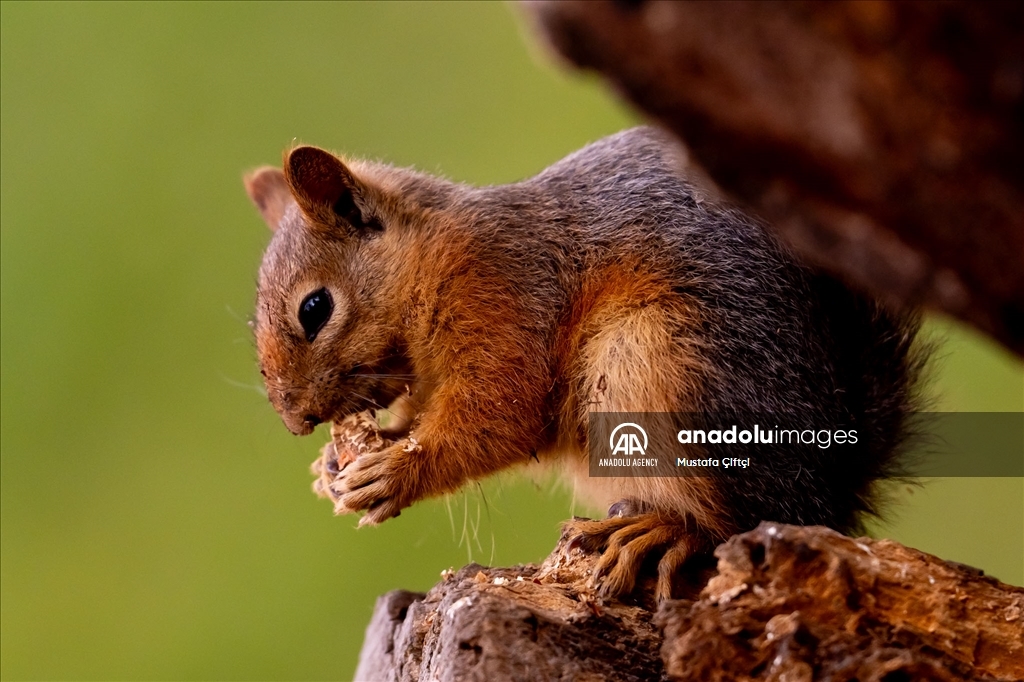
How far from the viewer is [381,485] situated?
2018mm

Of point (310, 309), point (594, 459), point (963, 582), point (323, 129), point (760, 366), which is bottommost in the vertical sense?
point (963, 582)

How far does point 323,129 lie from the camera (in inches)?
156

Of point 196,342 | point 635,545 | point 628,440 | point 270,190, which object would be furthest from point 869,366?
point 196,342

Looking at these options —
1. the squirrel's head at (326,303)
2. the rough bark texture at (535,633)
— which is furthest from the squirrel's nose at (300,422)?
the rough bark texture at (535,633)

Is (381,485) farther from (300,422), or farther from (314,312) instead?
(314,312)

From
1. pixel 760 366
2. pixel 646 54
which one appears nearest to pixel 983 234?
pixel 646 54

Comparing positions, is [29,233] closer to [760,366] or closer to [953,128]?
[760,366]

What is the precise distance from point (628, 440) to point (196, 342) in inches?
95.5

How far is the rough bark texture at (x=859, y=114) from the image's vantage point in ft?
2.65

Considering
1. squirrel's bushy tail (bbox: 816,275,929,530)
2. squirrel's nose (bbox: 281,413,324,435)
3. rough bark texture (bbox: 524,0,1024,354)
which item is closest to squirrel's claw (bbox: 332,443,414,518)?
squirrel's nose (bbox: 281,413,324,435)

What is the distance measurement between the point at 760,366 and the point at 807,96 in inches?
41.5

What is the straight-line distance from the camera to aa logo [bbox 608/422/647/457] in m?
1.87

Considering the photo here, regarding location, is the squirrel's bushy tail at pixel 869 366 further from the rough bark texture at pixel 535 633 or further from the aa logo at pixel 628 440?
the rough bark texture at pixel 535 633

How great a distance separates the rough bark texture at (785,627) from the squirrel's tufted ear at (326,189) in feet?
3.47
